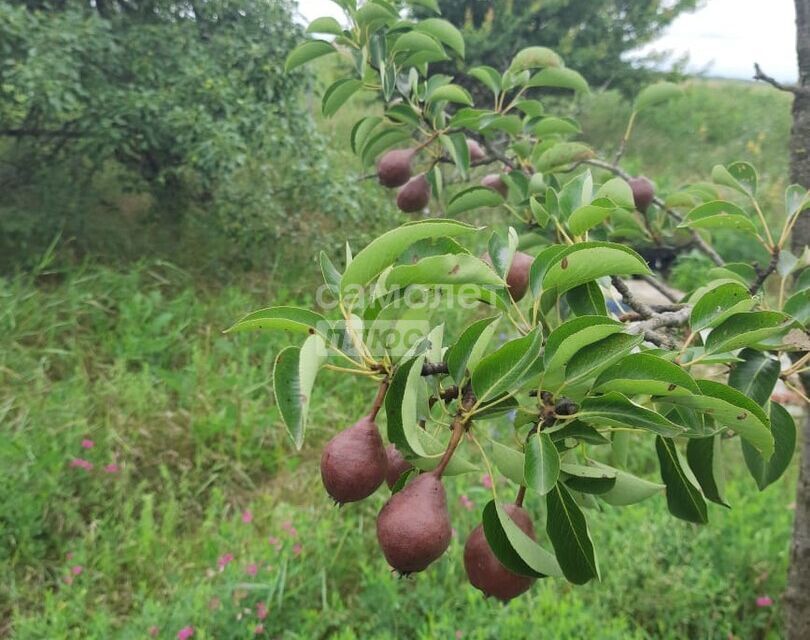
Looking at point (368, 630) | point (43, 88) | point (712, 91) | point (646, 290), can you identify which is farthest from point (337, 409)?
point (712, 91)

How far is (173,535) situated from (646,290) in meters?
2.94

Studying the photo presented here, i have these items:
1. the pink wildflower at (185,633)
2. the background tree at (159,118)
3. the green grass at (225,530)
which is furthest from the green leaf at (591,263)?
the background tree at (159,118)

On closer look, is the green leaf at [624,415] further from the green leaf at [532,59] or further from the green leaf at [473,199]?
the green leaf at [532,59]

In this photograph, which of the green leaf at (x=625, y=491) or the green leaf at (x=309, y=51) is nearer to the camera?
the green leaf at (x=625, y=491)

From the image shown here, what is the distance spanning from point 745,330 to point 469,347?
249 millimetres

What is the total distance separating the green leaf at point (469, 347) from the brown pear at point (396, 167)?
655 millimetres

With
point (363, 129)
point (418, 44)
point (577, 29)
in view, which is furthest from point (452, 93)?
point (577, 29)

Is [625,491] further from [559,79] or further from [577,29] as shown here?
[577,29]

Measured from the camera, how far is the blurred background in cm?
157

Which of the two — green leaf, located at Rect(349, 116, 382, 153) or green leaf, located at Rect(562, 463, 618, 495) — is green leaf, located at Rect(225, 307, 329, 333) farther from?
green leaf, located at Rect(349, 116, 382, 153)

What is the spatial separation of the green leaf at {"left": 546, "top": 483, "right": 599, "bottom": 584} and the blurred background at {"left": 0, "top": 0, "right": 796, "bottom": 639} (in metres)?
0.25

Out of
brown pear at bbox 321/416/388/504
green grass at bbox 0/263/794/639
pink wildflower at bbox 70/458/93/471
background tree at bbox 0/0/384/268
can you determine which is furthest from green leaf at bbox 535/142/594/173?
background tree at bbox 0/0/384/268

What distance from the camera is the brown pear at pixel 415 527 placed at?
0.51 m

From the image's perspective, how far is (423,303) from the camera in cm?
57
